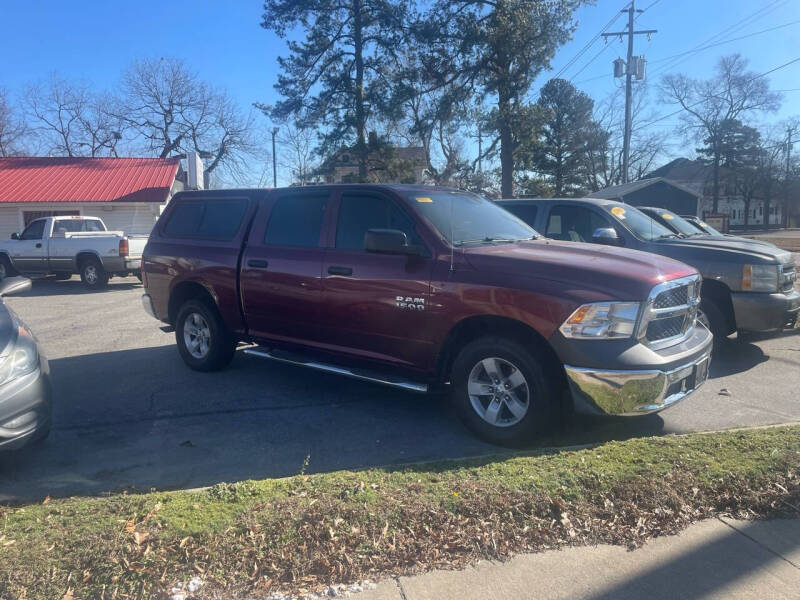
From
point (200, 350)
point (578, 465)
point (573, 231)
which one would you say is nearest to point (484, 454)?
point (578, 465)

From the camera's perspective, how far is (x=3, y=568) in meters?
3.02

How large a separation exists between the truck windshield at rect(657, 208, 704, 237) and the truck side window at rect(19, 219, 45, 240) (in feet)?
51.2

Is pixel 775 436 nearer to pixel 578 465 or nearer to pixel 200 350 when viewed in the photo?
pixel 578 465

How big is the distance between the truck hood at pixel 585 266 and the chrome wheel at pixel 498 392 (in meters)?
0.71

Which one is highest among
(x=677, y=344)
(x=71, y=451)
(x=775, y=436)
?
(x=677, y=344)

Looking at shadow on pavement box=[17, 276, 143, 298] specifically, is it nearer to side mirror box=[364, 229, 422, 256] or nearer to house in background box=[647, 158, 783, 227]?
side mirror box=[364, 229, 422, 256]

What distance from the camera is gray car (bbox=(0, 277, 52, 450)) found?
4.12 metres

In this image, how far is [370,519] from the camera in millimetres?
3469

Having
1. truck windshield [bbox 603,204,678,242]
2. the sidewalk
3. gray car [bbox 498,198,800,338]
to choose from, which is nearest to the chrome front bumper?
the sidewalk

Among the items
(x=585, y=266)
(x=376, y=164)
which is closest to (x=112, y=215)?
(x=376, y=164)

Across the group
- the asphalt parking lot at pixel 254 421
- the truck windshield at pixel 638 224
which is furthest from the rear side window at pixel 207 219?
the truck windshield at pixel 638 224

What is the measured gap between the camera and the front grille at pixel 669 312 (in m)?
4.38

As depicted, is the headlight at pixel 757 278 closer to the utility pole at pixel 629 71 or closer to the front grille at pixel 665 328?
the front grille at pixel 665 328

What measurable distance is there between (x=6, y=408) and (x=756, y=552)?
451 cm
